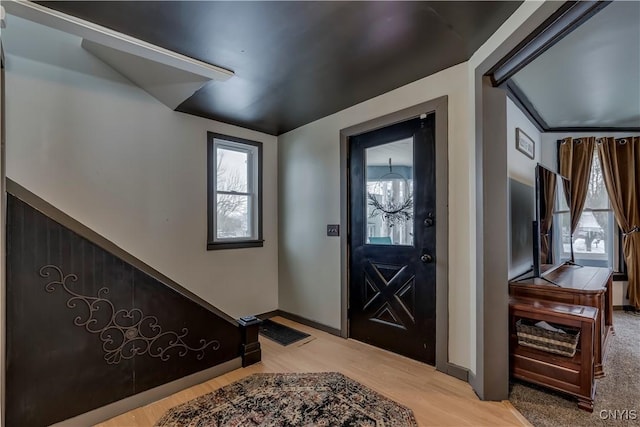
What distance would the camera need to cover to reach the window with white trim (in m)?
3.42

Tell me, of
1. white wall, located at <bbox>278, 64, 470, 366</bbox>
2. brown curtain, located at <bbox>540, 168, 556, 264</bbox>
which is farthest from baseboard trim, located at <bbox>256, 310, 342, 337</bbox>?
brown curtain, located at <bbox>540, 168, 556, 264</bbox>

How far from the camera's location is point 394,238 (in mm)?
2834

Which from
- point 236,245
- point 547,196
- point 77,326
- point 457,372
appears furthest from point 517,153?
point 77,326

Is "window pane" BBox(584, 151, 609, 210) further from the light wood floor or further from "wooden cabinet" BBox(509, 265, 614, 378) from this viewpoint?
the light wood floor

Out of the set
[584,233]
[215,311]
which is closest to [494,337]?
[215,311]

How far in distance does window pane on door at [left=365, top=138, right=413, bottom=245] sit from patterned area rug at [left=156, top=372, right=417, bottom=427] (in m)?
1.32

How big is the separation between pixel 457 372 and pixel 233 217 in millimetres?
2820

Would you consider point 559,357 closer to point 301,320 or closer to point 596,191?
point 301,320

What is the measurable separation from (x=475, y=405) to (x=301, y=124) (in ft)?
10.4

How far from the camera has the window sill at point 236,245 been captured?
133 inches

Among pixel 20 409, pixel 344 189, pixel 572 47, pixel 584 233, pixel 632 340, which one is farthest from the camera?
pixel 584 233

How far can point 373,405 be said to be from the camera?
1.97 meters

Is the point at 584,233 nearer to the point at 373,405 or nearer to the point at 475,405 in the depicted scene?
the point at 475,405

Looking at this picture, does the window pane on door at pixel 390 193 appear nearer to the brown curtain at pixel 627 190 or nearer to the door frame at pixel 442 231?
the door frame at pixel 442 231
